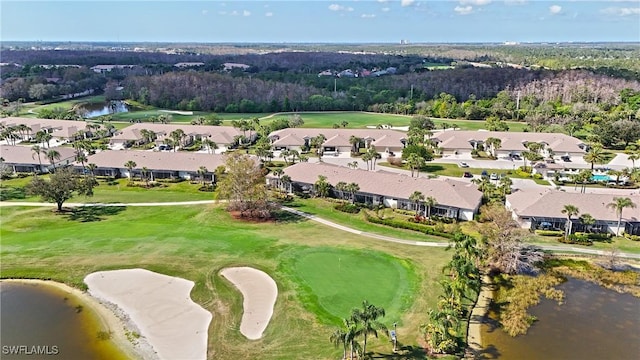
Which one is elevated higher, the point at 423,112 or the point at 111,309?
the point at 423,112

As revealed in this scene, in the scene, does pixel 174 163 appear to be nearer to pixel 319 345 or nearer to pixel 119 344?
pixel 119 344

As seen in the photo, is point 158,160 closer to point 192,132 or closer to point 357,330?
point 192,132

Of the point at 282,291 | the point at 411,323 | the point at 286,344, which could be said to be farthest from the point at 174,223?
the point at 411,323

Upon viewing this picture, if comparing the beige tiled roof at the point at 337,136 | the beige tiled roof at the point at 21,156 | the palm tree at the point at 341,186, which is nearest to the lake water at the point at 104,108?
the beige tiled roof at the point at 21,156

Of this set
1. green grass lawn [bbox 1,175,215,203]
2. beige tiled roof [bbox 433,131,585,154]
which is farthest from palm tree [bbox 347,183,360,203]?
beige tiled roof [bbox 433,131,585,154]

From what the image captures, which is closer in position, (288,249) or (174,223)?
(288,249)

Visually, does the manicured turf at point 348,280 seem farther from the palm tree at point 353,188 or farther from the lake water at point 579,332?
the palm tree at point 353,188

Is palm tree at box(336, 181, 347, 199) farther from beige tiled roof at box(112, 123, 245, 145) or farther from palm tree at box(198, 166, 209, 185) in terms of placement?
beige tiled roof at box(112, 123, 245, 145)
